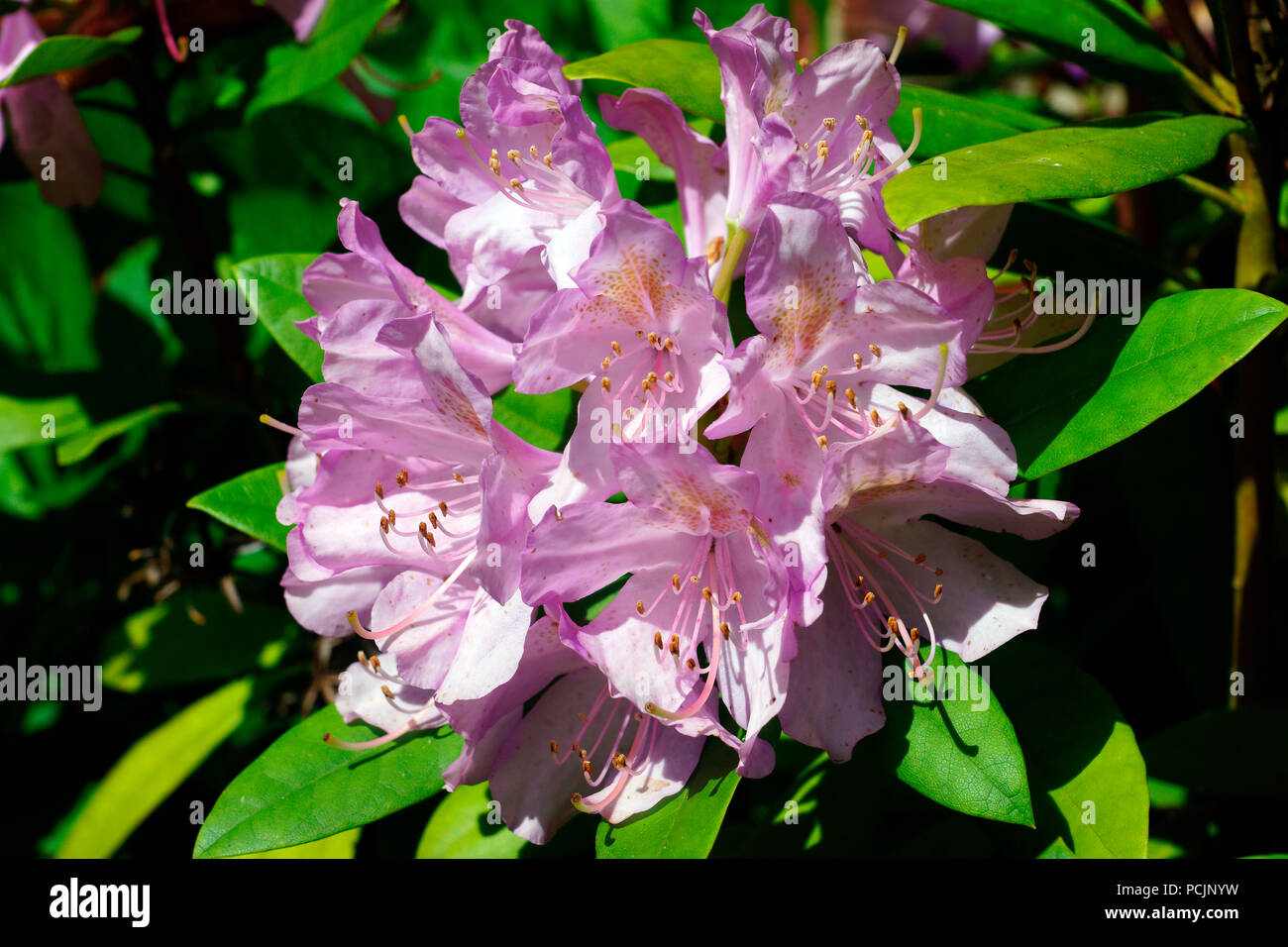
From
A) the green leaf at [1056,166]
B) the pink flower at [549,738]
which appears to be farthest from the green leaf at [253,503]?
the green leaf at [1056,166]

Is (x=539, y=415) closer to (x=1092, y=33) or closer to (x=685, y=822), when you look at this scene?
(x=685, y=822)

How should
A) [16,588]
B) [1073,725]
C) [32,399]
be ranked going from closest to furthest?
[1073,725], [32,399], [16,588]

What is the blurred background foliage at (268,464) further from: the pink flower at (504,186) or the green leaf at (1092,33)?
the pink flower at (504,186)

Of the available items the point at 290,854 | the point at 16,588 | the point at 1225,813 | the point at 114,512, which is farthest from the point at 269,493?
the point at 1225,813

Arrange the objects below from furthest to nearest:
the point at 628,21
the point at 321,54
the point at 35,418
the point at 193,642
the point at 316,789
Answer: the point at 628,21 → the point at 193,642 → the point at 35,418 → the point at 321,54 → the point at 316,789

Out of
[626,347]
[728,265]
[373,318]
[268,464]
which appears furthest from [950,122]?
[268,464]

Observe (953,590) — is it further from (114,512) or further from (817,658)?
(114,512)

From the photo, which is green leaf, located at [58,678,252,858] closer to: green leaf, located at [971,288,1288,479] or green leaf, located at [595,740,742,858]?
green leaf, located at [595,740,742,858]
